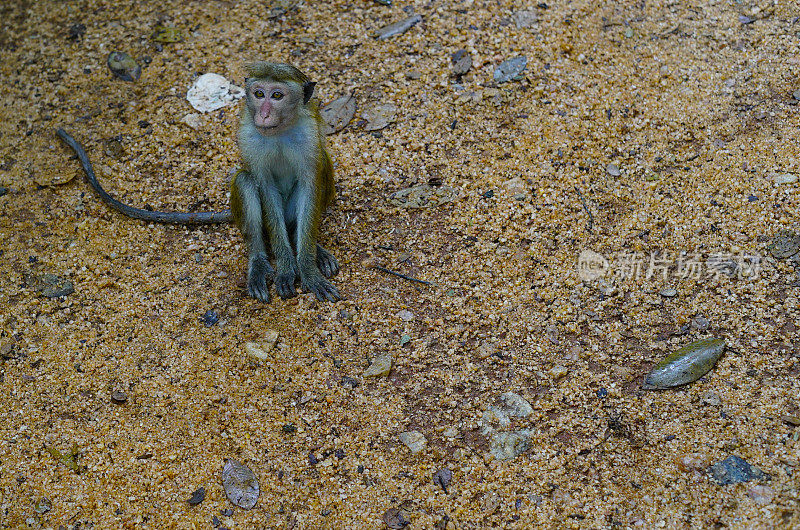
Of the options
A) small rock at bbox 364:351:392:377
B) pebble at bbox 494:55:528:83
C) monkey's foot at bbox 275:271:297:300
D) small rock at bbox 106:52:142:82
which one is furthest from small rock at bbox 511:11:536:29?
small rock at bbox 364:351:392:377

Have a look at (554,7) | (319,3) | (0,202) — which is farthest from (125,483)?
(554,7)

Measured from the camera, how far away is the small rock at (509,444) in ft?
13.1

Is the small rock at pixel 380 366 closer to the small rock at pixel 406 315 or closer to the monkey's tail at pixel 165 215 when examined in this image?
the small rock at pixel 406 315

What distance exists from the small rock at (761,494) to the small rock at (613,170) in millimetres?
2342

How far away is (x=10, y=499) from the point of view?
154 inches

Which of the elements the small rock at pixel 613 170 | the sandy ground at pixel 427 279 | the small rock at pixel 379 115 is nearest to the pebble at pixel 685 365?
the sandy ground at pixel 427 279

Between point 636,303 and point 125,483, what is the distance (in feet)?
9.49

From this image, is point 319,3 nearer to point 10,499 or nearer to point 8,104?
point 8,104

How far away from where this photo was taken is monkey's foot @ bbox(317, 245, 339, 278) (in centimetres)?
498

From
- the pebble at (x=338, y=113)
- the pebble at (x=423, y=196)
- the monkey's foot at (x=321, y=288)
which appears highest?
the pebble at (x=338, y=113)

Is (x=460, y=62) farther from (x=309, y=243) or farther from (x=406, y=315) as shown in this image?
(x=406, y=315)

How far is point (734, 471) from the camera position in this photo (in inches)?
146

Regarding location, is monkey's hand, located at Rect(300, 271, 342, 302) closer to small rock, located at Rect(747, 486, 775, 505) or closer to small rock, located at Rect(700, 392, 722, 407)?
small rock, located at Rect(700, 392, 722, 407)

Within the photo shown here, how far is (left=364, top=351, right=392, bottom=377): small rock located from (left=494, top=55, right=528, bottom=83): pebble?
8.32ft
